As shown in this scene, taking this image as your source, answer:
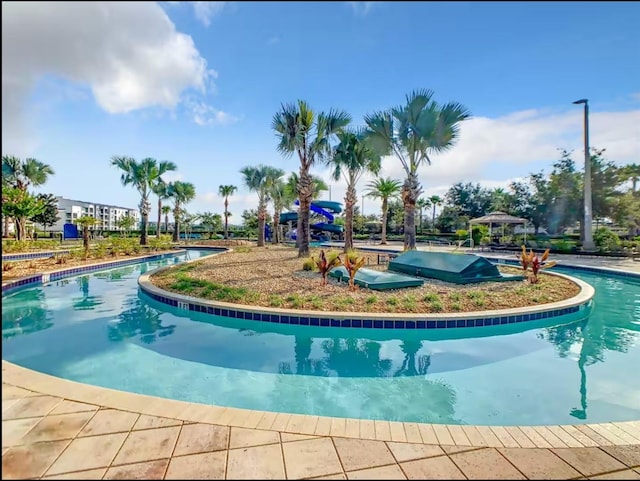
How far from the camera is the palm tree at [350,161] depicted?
51.5 feet

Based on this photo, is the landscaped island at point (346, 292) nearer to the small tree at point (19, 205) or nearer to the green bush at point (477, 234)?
the small tree at point (19, 205)

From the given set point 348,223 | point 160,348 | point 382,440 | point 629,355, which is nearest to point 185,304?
point 160,348

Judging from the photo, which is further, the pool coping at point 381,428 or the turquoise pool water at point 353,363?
the turquoise pool water at point 353,363

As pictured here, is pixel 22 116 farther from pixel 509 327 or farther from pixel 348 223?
pixel 348 223

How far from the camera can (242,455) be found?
233cm

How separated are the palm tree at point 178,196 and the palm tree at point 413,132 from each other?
22840 millimetres

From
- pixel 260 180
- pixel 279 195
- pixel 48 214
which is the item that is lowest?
pixel 48 214

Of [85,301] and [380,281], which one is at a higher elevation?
[380,281]

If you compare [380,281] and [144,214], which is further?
[144,214]

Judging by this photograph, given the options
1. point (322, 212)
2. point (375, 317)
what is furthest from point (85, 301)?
point (322, 212)

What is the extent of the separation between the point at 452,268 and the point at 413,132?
6565 millimetres

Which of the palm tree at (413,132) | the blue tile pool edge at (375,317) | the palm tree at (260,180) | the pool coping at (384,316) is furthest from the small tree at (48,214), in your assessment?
the pool coping at (384,316)

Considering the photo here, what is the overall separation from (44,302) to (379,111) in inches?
498

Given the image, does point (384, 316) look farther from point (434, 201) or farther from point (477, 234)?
point (434, 201)
